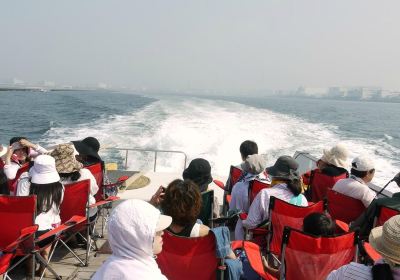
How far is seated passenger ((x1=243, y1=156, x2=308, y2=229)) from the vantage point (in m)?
3.48

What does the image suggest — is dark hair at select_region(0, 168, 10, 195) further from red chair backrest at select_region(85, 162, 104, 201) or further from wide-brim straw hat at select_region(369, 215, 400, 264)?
wide-brim straw hat at select_region(369, 215, 400, 264)

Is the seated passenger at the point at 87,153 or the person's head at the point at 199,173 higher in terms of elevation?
the person's head at the point at 199,173

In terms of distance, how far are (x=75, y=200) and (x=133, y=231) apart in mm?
2461

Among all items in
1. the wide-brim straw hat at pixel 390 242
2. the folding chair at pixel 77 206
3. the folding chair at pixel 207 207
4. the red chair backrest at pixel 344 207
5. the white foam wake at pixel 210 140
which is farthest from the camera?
the white foam wake at pixel 210 140

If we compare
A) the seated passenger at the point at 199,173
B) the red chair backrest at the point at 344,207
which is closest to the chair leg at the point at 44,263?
the seated passenger at the point at 199,173

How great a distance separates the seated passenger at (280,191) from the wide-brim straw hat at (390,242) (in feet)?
5.41

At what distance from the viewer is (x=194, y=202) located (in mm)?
2525

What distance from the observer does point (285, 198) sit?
11.5 ft

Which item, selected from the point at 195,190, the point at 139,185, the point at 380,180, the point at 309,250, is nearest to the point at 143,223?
the point at 195,190

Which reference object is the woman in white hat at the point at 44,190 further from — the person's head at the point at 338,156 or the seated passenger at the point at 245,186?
the person's head at the point at 338,156

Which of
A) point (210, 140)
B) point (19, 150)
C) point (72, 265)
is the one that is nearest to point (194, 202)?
point (72, 265)

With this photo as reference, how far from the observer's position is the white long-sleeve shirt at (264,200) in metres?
3.47

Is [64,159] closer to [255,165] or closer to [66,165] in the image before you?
[66,165]

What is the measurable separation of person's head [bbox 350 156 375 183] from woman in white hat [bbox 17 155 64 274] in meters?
2.85
